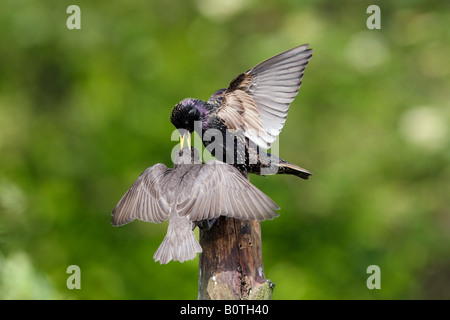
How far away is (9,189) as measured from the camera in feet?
17.3

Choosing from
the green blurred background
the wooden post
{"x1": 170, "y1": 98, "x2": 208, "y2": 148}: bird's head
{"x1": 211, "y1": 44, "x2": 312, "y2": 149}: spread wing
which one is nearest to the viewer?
the wooden post

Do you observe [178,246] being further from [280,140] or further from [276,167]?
[280,140]

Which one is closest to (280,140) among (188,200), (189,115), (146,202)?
(189,115)

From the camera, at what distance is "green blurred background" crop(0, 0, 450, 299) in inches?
285

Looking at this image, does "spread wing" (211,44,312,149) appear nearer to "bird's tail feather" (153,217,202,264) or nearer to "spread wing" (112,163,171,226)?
"spread wing" (112,163,171,226)

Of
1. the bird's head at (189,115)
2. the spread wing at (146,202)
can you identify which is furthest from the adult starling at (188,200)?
the bird's head at (189,115)

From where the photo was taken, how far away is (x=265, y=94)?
399 cm

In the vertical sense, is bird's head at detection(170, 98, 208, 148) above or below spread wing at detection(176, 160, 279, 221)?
above

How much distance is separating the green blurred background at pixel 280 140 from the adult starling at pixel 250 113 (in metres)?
3.07

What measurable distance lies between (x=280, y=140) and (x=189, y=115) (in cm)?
357

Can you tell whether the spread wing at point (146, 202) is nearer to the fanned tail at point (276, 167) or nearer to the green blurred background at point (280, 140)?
the fanned tail at point (276, 167)

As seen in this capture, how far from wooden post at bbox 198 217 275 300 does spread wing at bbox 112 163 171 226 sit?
0.33 meters

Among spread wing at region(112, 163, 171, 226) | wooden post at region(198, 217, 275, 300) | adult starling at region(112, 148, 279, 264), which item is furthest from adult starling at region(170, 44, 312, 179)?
wooden post at region(198, 217, 275, 300)

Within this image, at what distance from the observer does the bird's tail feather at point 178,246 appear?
134 inches
